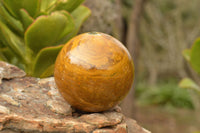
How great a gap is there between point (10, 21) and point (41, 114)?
830 mm

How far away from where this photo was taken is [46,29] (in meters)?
1.56

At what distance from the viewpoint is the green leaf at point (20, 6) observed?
1659 mm

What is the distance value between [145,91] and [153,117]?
114 inches

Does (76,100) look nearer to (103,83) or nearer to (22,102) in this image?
(103,83)

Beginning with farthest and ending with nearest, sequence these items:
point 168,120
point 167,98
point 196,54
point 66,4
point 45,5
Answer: point 167,98, point 168,120, point 196,54, point 45,5, point 66,4

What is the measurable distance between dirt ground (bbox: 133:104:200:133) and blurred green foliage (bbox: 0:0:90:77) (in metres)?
4.31

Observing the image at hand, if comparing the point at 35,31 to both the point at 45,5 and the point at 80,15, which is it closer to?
the point at 45,5

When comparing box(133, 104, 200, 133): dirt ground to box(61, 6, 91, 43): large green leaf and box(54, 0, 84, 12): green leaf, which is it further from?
box(54, 0, 84, 12): green leaf

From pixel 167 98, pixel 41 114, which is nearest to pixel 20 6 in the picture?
pixel 41 114

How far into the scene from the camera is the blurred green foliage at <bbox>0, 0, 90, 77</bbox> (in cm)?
156

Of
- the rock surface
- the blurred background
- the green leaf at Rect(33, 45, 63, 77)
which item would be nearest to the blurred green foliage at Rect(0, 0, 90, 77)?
the green leaf at Rect(33, 45, 63, 77)

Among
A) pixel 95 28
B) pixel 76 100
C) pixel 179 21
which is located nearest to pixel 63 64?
pixel 76 100

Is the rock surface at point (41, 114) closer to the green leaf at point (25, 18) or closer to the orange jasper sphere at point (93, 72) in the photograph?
the orange jasper sphere at point (93, 72)

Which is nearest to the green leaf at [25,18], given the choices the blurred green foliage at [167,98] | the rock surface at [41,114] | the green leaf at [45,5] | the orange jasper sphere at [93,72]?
the green leaf at [45,5]
